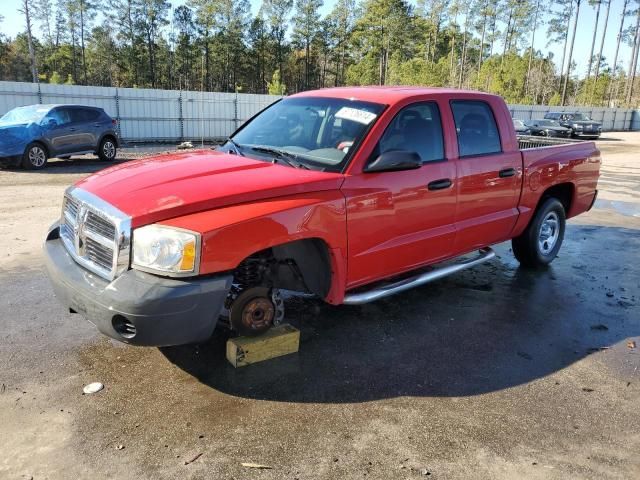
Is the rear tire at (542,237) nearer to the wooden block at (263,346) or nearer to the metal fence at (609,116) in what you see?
the wooden block at (263,346)

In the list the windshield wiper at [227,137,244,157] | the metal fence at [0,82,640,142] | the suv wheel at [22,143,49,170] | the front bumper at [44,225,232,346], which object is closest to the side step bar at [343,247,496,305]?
the front bumper at [44,225,232,346]

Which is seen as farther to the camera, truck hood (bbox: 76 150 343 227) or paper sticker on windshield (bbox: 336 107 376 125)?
paper sticker on windshield (bbox: 336 107 376 125)

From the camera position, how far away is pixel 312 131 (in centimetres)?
432

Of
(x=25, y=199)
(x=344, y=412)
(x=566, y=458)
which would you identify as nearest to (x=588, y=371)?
(x=566, y=458)

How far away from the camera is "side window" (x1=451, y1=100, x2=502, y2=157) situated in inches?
187

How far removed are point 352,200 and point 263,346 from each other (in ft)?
3.94

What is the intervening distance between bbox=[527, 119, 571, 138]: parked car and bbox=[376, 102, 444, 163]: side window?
1114 inches

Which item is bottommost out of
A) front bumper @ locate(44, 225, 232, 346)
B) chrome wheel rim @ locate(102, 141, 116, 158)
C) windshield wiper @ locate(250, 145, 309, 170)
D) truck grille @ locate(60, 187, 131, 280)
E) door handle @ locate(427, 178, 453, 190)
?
chrome wheel rim @ locate(102, 141, 116, 158)

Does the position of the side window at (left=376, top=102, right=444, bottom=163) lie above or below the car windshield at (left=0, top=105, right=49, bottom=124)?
above

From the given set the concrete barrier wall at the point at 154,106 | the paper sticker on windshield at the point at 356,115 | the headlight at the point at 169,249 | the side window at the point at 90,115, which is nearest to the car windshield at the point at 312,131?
the paper sticker on windshield at the point at 356,115

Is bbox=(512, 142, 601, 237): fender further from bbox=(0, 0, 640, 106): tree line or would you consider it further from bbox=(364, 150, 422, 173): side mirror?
bbox=(0, 0, 640, 106): tree line

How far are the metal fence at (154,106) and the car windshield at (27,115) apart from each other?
18.9 ft

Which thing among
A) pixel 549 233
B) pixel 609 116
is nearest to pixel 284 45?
pixel 609 116

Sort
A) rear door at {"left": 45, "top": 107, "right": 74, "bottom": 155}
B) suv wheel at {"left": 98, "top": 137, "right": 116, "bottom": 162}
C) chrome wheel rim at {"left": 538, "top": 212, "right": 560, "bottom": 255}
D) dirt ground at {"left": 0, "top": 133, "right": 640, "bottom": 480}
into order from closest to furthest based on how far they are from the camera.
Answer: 1. dirt ground at {"left": 0, "top": 133, "right": 640, "bottom": 480}
2. chrome wheel rim at {"left": 538, "top": 212, "right": 560, "bottom": 255}
3. rear door at {"left": 45, "top": 107, "right": 74, "bottom": 155}
4. suv wheel at {"left": 98, "top": 137, "right": 116, "bottom": 162}
